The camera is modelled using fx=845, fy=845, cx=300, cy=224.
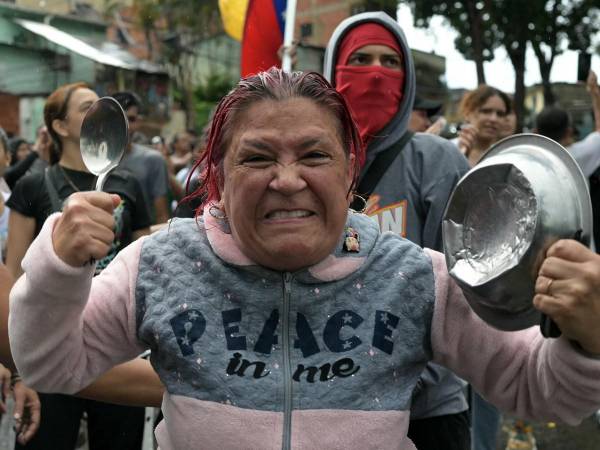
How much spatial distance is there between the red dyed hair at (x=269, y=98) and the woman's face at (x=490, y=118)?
3.65 metres

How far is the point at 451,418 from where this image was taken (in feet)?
9.51

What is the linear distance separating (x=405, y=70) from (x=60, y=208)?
1.75 meters

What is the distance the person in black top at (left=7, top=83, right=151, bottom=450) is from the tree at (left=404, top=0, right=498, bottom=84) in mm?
21152

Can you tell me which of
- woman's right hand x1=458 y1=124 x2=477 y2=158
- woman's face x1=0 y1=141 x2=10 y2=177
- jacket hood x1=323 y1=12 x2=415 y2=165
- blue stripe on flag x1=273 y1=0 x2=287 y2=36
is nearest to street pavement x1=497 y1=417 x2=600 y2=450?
woman's right hand x1=458 y1=124 x2=477 y2=158

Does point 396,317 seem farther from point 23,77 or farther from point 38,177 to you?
point 23,77

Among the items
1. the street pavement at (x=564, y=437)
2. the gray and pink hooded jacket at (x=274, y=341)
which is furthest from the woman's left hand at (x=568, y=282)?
the street pavement at (x=564, y=437)

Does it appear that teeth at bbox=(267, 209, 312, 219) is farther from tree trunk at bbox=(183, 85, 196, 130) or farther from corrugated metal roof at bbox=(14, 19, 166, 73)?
corrugated metal roof at bbox=(14, 19, 166, 73)

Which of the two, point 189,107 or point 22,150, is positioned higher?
point 189,107

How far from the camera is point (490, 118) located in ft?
17.8

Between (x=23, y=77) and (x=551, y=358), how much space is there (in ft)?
134

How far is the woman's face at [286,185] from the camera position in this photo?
1704mm

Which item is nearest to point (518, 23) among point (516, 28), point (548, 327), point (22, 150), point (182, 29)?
point (516, 28)

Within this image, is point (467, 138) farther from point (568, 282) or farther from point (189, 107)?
point (189, 107)

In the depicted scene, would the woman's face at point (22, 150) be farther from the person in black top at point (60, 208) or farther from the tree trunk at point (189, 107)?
the tree trunk at point (189, 107)
